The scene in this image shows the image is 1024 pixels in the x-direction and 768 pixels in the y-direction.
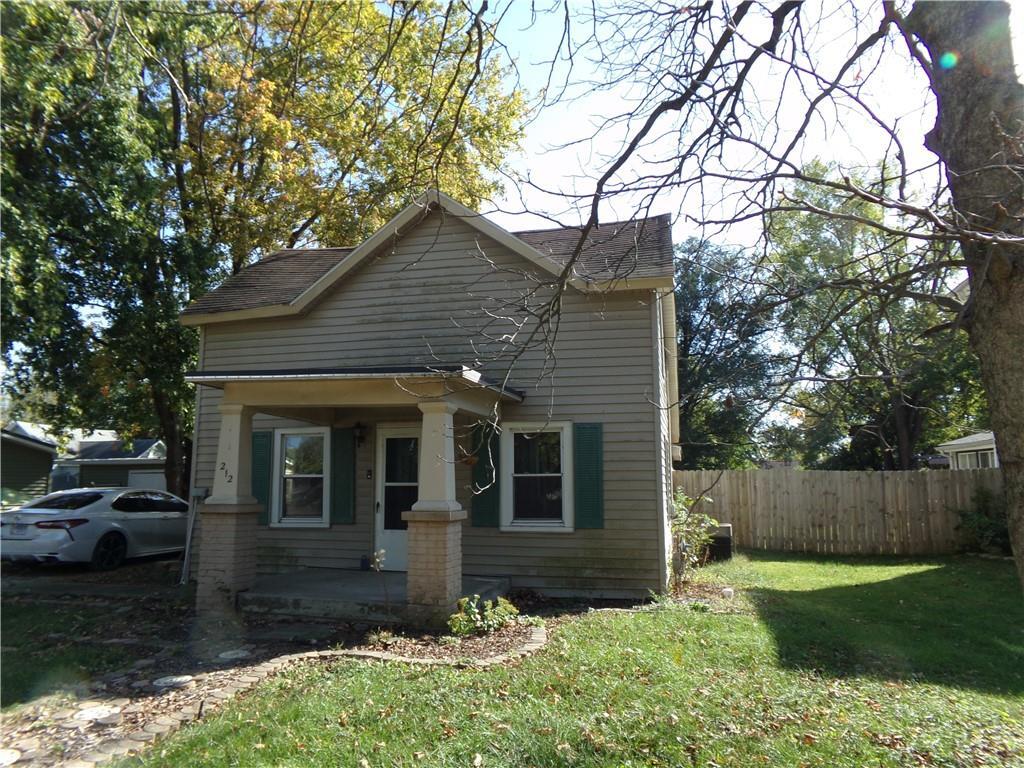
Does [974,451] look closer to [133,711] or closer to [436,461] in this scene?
[436,461]

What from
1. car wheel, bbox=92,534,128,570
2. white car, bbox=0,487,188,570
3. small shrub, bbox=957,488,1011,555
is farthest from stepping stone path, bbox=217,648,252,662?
small shrub, bbox=957,488,1011,555

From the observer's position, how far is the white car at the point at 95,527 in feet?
40.4

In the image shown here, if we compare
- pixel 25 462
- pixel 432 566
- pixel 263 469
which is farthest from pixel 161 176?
pixel 25 462

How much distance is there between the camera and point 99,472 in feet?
102

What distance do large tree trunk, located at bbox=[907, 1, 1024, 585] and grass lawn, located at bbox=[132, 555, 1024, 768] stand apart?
1993 millimetres

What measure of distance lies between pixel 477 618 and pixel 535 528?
2.50 meters

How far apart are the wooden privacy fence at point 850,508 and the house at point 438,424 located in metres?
6.22

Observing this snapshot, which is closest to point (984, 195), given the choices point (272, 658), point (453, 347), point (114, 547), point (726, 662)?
point (726, 662)

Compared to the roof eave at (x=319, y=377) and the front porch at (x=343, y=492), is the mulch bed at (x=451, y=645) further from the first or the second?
the roof eave at (x=319, y=377)

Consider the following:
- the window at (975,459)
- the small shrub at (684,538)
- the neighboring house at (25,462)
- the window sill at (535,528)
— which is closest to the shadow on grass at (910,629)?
the small shrub at (684,538)

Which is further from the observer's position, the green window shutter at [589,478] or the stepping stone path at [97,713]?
the green window shutter at [589,478]

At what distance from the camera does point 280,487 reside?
11.3 metres

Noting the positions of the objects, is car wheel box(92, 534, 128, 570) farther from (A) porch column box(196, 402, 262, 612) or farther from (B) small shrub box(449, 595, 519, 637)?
(B) small shrub box(449, 595, 519, 637)

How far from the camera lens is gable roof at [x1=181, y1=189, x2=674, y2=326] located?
9531 mm
